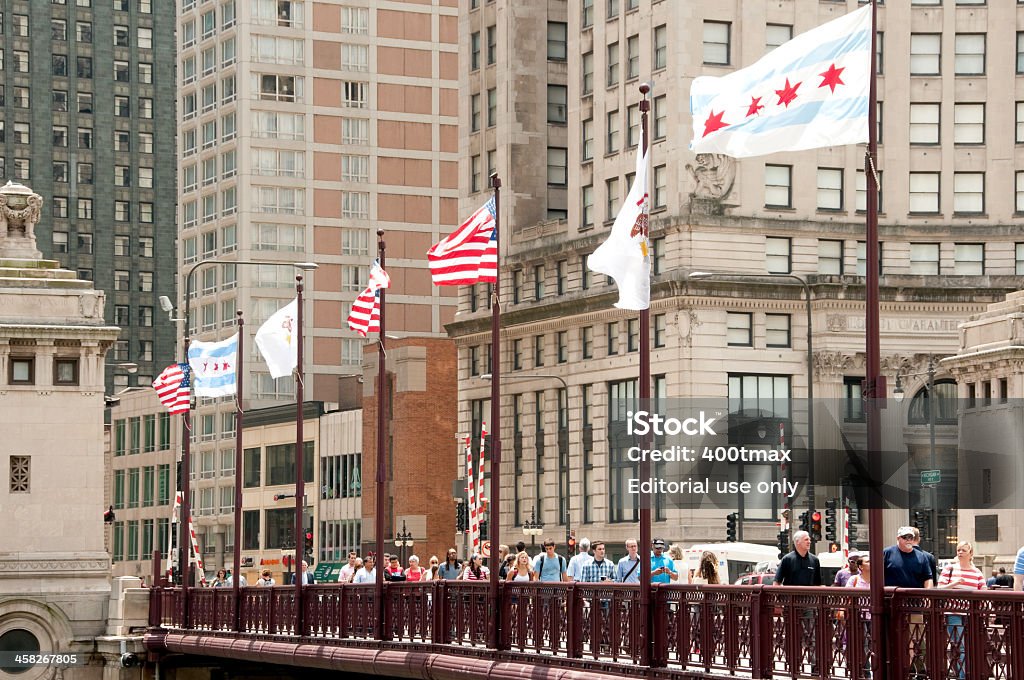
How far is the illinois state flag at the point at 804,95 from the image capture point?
2359cm

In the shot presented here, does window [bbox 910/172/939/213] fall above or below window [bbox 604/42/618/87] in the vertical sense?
below

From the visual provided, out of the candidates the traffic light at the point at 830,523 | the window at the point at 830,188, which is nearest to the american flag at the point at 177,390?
the traffic light at the point at 830,523

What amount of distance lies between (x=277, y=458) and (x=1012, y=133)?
170ft

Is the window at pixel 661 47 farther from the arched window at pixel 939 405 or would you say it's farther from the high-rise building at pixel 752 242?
the arched window at pixel 939 405

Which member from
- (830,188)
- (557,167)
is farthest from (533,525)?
(557,167)

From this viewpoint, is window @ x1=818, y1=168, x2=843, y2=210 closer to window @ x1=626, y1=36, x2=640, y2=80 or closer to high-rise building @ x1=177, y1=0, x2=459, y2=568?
window @ x1=626, y1=36, x2=640, y2=80

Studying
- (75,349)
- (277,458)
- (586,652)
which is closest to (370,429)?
(277,458)

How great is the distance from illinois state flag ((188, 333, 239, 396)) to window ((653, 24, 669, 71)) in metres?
42.2

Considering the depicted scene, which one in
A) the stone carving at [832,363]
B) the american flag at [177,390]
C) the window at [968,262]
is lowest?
the american flag at [177,390]

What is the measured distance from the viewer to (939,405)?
315 feet

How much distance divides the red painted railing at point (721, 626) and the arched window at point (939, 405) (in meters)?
54.3

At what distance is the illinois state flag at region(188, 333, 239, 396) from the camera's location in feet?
189

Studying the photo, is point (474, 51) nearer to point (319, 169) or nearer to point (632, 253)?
point (319, 169)

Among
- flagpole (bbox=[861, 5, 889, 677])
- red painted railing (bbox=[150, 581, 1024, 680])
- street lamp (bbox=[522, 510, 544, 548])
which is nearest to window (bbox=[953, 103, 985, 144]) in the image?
street lamp (bbox=[522, 510, 544, 548])
